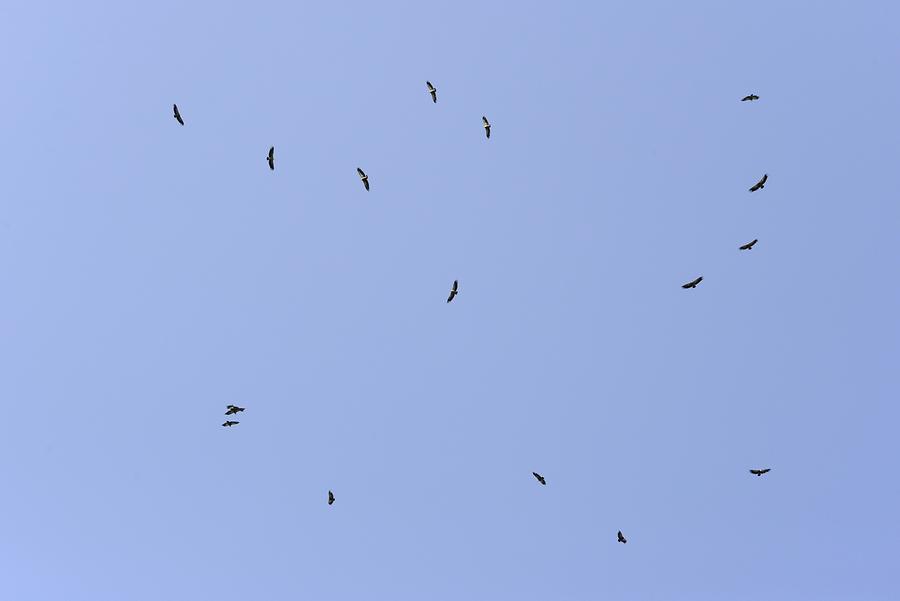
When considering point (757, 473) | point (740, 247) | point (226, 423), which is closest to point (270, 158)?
point (226, 423)

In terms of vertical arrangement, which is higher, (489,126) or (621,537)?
(489,126)

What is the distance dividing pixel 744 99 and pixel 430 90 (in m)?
34.4

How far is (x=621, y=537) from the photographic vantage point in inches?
3187

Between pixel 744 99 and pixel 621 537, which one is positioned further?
pixel 744 99

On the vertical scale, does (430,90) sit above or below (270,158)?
above

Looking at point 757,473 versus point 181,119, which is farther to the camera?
point 757,473

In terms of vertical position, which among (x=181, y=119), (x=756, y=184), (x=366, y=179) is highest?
(x=181, y=119)

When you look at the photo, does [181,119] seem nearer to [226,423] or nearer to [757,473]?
[226,423]

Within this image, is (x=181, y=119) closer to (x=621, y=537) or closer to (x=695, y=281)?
(x=695, y=281)

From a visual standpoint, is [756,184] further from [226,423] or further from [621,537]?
[226,423]

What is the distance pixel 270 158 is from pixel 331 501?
36.3 metres

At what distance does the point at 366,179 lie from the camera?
82.8 meters

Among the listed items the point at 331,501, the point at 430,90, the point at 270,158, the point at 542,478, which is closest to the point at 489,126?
the point at 430,90

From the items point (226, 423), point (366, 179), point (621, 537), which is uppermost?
point (366, 179)
